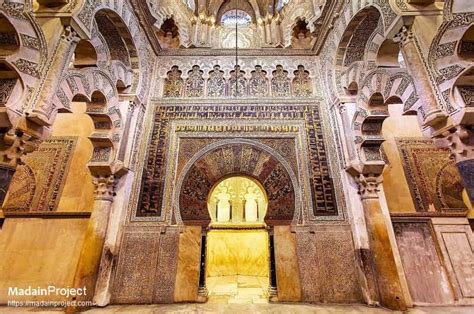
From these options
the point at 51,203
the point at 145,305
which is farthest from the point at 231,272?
the point at 51,203

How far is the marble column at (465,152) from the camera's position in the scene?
2.28 m

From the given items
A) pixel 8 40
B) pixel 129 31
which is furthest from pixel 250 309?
pixel 129 31

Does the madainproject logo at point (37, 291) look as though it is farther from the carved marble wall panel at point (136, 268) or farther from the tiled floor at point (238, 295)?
the tiled floor at point (238, 295)

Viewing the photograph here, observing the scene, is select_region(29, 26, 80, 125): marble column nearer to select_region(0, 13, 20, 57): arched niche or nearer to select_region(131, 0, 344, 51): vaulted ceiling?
select_region(0, 13, 20, 57): arched niche

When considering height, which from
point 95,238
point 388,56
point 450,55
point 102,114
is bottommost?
point 95,238

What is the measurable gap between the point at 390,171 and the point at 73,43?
5.67 metres

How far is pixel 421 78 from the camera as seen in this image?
2631mm

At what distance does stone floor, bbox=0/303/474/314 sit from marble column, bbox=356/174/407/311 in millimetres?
214

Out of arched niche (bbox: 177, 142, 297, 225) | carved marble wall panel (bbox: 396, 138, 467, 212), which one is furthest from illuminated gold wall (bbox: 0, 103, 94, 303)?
carved marble wall panel (bbox: 396, 138, 467, 212)

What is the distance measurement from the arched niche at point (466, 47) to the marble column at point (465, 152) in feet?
2.45

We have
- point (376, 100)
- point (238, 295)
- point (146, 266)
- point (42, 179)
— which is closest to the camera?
point (146, 266)

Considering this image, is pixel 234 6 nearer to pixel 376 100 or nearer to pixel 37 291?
pixel 376 100

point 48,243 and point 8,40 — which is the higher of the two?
point 8,40

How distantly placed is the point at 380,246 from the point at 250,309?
2229 millimetres
